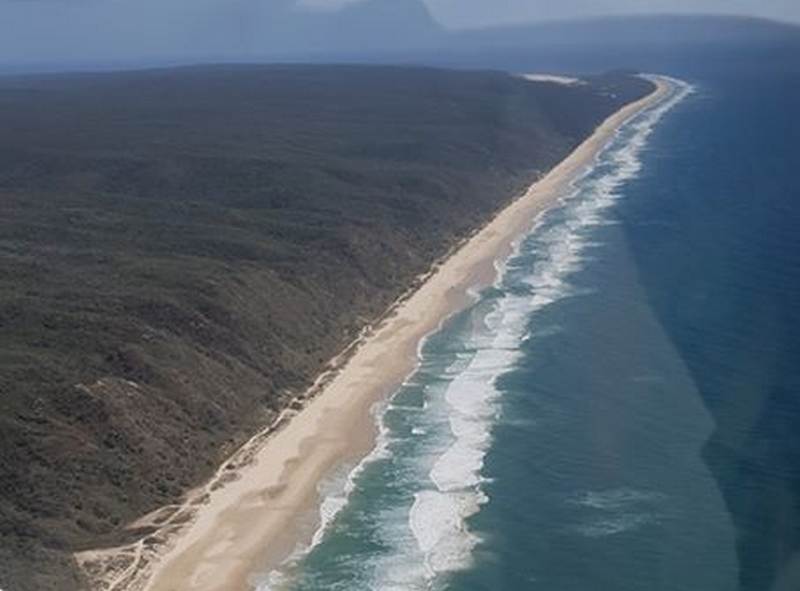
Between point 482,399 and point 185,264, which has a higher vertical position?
point 185,264

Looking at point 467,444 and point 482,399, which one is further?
point 482,399

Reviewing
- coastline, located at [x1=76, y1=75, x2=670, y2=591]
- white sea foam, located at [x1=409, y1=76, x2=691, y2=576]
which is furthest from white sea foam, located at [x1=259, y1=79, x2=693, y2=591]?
coastline, located at [x1=76, y1=75, x2=670, y2=591]

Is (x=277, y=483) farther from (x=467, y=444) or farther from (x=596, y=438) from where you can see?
(x=596, y=438)

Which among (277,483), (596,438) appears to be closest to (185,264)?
(277,483)

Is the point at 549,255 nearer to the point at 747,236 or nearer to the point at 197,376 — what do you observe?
the point at 747,236

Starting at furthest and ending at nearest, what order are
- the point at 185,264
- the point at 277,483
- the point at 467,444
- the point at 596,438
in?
the point at 185,264
the point at 596,438
the point at 467,444
the point at 277,483

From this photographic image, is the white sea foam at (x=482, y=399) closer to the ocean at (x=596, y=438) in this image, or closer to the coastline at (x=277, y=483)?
the ocean at (x=596, y=438)

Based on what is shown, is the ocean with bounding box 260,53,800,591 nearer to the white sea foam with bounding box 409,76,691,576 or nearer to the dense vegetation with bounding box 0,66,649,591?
the white sea foam with bounding box 409,76,691,576
